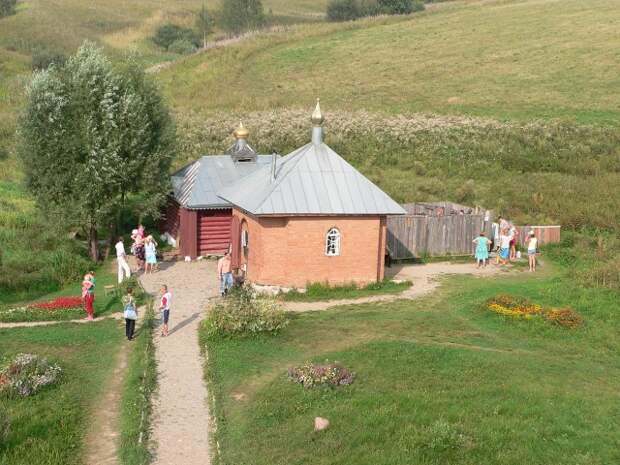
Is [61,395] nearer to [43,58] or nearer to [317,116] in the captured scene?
[317,116]

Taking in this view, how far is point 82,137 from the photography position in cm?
2955

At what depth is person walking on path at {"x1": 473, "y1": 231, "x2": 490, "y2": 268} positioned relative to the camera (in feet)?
98.7

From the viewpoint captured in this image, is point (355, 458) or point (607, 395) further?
point (607, 395)

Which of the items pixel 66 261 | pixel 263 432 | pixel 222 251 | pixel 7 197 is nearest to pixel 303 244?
pixel 222 251

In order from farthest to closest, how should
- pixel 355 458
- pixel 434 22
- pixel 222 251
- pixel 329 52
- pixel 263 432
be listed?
pixel 434 22 → pixel 329 52 → pixel 222 251 → pixel 263 432 → pixel 355 458

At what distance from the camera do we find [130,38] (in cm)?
9881

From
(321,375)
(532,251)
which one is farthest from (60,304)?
(532,251)

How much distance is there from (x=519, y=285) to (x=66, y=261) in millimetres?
17079

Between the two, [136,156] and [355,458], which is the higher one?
[136,156]

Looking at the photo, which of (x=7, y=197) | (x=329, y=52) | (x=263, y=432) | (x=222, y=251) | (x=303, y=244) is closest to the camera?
(x=263, y=432)

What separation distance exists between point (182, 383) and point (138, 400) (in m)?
1.59

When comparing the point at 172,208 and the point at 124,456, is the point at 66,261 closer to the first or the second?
the point at 172,208

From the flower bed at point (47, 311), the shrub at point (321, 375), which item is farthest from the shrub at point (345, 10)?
the shrub at point (321, 375)

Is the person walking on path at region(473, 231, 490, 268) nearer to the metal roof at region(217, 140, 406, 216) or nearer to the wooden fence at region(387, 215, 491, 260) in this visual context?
the wooden fence at region(387, 215, 491, 260)
